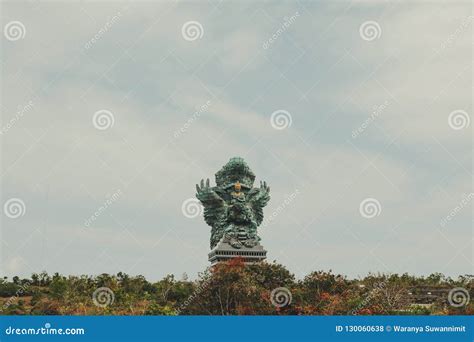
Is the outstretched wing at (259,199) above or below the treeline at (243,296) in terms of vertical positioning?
above

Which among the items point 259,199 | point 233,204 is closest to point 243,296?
point 233,204

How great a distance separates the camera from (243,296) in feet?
148

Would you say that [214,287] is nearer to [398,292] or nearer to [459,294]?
[398,292]

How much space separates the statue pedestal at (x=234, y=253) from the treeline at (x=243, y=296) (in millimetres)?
4891

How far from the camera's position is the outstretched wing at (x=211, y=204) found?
70.6m

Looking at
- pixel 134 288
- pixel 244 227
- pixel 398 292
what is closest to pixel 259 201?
pixel 244 227

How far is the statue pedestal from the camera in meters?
68.3

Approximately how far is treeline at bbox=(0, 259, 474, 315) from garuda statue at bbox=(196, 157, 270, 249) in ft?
26.4

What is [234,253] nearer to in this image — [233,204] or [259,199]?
[233,204]

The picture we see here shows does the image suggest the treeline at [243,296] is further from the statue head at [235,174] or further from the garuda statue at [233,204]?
the statue head at [235,174]

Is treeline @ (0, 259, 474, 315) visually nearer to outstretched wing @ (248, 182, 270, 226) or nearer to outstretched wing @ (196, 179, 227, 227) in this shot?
outstretched wing @ (196, 179, 227, 227)

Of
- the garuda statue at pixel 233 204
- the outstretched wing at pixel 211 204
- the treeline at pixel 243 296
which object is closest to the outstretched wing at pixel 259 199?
the garuda statue at pixel 233 204

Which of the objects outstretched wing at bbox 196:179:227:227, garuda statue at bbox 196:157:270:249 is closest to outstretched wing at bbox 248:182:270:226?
garuda statue at bbox 196:157:270:249

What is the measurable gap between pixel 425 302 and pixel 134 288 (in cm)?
2894
